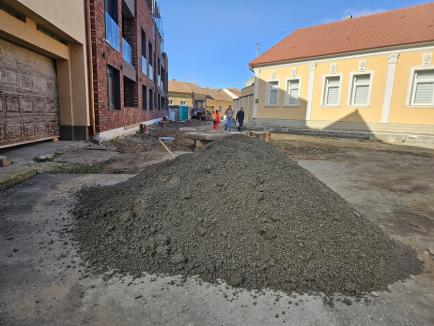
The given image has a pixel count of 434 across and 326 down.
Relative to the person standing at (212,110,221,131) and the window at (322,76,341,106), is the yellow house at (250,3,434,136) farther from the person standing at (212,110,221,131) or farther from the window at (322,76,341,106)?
the person standing at (212,110,221,131)

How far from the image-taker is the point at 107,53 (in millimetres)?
9055

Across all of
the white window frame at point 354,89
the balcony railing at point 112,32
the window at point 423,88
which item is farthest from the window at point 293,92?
the balcony railing at point 112,32

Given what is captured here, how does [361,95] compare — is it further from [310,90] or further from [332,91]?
[310,90]

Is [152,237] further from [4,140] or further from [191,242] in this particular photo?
[4,140]

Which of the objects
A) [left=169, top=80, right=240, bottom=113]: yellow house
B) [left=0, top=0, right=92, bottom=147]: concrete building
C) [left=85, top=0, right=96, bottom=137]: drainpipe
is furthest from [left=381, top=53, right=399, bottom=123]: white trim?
[left=169, top=80, right=240, bottom=113]: yellow house

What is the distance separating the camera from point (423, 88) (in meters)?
13.7

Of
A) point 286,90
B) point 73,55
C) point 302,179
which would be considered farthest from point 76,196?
point 286,90

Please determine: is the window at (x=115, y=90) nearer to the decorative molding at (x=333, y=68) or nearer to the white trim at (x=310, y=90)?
the white trim at (x=310, y=90)

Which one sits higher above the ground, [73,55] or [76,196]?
[73,55]

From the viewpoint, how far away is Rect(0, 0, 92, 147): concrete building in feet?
17.8

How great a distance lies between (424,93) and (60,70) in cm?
1591

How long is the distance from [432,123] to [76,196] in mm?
16113

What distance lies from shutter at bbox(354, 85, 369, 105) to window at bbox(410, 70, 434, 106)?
2214 mm

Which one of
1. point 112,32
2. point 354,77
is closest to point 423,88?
point 354,77
